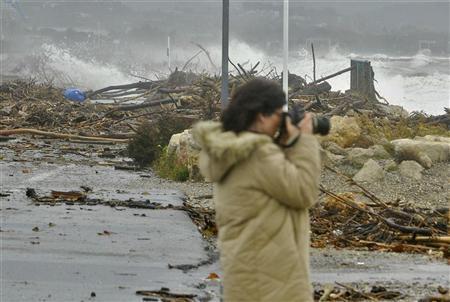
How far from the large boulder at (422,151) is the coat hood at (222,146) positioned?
1205 cm

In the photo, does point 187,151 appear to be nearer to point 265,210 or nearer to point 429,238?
point 429,238

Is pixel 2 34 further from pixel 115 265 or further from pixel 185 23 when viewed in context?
pixel 115 265

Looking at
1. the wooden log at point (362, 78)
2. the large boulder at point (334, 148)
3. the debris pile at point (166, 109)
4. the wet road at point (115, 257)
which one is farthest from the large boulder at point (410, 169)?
the wooden log at point (362, 78)

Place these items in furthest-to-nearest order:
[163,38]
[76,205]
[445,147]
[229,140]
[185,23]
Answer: [185,23] < [163,38] < [445,147] < [76,205] < [229,140]

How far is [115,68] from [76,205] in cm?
6072

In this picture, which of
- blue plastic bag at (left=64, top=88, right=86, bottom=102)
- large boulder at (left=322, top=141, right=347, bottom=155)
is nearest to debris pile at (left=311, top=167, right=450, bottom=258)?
large boulder at (left=322, top=141, right=347, bottom=155)

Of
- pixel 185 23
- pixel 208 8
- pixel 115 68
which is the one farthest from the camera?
pixel 208 8

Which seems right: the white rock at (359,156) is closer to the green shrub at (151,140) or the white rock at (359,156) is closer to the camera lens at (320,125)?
the green shrub at (151,140)

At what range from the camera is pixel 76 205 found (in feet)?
47.2

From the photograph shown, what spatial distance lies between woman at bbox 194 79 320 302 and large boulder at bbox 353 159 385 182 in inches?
426

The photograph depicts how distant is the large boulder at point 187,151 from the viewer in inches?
705

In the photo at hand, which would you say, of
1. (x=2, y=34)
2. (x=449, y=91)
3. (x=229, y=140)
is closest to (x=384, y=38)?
(x=2, y=34)

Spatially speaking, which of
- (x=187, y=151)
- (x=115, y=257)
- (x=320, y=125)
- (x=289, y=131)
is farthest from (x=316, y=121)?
(x=187, y=151)

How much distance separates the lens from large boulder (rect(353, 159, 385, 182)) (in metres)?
16.8
